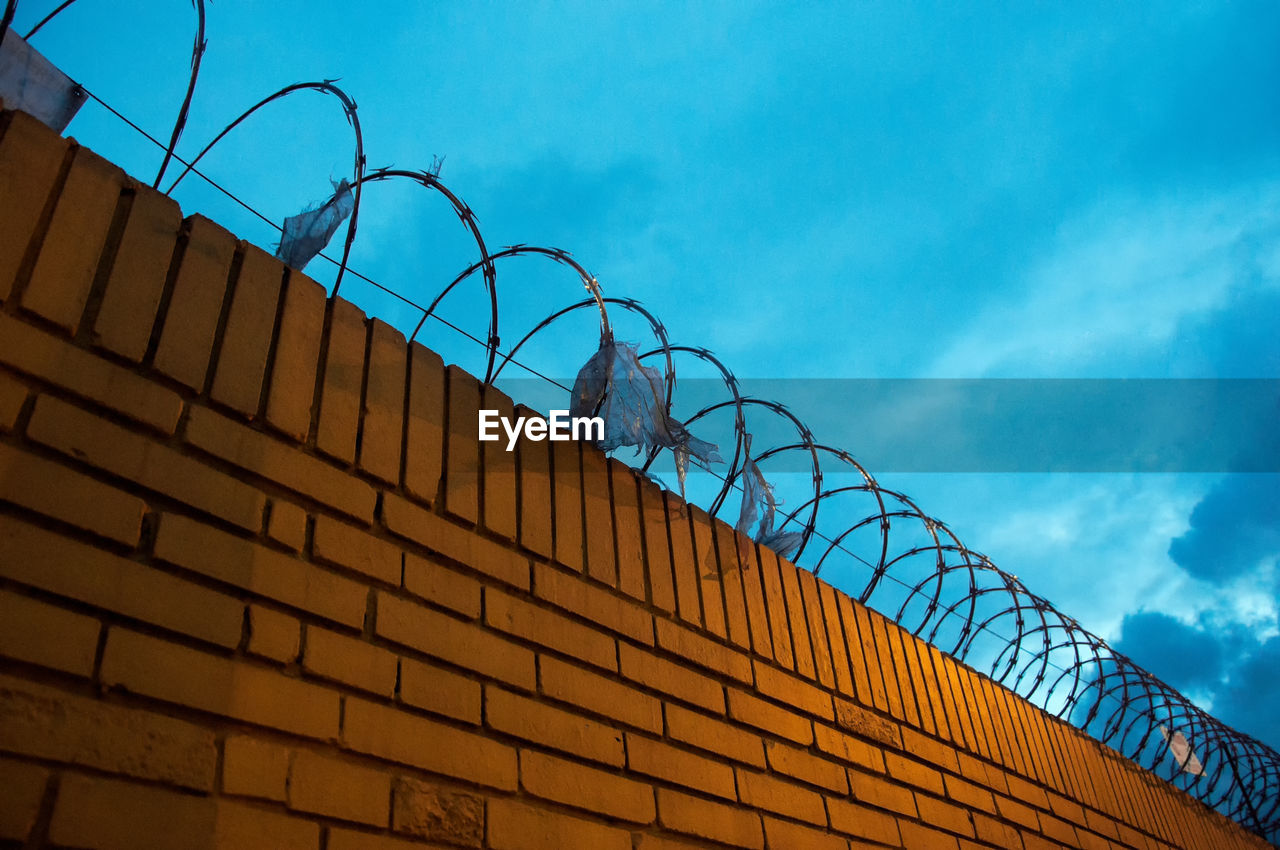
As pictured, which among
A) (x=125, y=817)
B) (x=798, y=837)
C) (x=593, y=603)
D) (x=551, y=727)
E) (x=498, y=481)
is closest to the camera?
(x=125, y=817)

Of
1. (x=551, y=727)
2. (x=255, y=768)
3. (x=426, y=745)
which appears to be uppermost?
(x=551, y=727)

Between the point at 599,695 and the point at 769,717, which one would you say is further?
the point at 769,717

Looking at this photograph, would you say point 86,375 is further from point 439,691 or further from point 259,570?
point 439,691

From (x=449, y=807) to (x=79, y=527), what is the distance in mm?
1020

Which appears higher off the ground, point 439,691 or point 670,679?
point 670,679

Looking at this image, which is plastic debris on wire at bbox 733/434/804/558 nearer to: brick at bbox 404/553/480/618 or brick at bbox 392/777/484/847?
brick at bbox 404/553/480/618

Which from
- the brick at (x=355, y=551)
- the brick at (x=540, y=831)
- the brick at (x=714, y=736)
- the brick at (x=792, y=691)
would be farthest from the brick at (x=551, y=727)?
the brick at (x=792, y=691)

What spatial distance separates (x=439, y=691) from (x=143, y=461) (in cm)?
87

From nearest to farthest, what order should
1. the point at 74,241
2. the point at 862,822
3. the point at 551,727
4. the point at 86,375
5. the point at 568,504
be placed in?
the point at 86,375 < the point at 74,241 < the point at 551,727 < the point at 568,504 < the point at 862,822

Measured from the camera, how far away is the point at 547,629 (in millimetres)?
2711

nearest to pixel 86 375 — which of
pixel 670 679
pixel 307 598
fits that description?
pixel 307 598

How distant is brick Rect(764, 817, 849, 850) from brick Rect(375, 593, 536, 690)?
111 centimetres

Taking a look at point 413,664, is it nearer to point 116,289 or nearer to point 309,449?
point 309,449

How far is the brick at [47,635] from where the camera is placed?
1640mm
